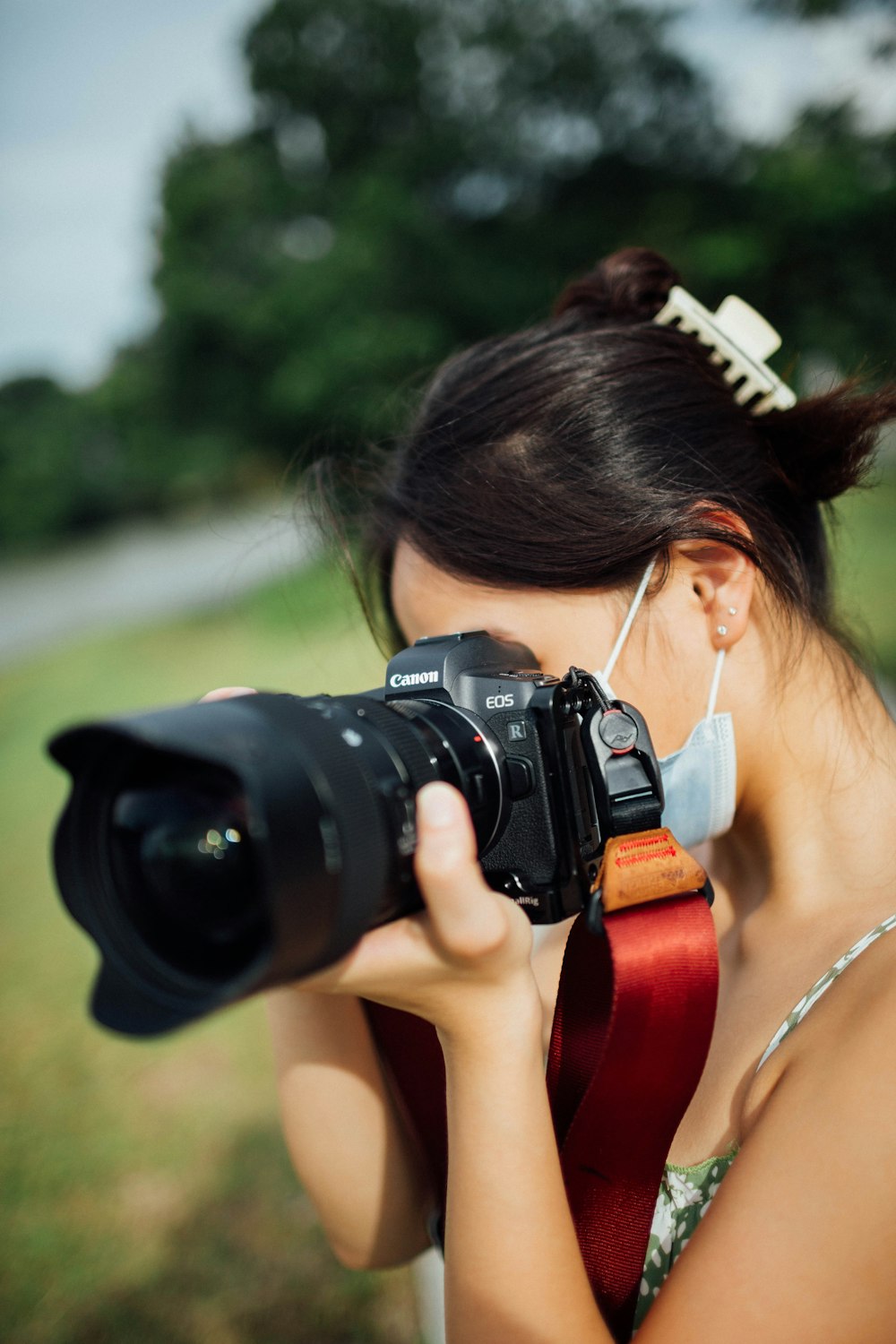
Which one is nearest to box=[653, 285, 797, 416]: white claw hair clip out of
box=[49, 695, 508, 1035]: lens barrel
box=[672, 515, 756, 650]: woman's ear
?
box=[672, 515, 756, 650]: woman's ear

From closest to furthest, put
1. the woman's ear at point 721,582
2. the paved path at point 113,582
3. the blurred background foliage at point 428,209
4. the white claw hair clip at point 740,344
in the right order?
the woman's ear at point 721,582 → the white claw hair clip at point 740,344 → the blurred background foliage at point 428,209 → the paved path at point 113,582

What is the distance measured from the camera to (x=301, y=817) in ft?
2.42

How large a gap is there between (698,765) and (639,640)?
181 millimetres

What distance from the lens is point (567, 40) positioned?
8.50 m

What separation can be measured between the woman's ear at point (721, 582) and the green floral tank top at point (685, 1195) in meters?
0.40

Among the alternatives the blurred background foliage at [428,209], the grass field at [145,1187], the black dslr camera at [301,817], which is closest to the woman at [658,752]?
the black dslr camera at [301,817]

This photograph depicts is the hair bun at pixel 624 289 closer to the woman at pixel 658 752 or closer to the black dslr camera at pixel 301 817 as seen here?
the woman at pixel 658 752

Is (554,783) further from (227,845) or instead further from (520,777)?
(227,845)

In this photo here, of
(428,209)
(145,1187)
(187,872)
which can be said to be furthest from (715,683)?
(428,209)

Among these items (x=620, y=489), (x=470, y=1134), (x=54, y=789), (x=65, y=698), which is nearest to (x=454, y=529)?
(x=620, y=489)

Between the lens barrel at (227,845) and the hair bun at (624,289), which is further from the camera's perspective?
the hair bun at (624,289)

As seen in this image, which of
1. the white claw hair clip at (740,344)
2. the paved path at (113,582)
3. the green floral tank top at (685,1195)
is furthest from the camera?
the paved path at (113,582)

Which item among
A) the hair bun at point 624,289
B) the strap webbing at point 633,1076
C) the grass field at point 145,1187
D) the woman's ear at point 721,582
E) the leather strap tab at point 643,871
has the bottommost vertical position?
the grass field at point 145,1187

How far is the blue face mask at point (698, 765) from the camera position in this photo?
1229mm
